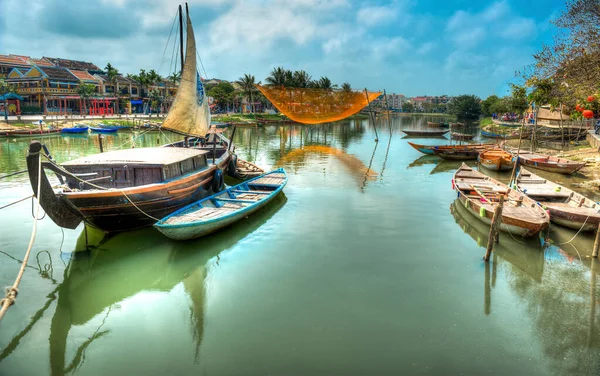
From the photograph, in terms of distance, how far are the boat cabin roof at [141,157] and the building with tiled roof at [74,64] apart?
3018 inches

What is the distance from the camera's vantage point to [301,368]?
22.2 feet

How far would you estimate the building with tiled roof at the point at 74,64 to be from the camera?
242 ft

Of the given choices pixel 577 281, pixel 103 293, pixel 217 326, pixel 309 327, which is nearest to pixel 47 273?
pixel 103 293

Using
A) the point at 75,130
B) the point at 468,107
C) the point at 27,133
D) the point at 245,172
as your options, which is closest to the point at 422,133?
the point at 245,172

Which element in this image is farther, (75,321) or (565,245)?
(565,245)

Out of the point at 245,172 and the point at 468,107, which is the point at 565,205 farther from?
the point at 468,107

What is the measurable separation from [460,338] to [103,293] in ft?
28.2

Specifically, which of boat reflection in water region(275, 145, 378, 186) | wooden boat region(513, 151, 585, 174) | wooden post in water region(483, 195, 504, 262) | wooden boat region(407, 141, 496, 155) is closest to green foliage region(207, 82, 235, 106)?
boat reflection in water region(275, 145, 378, 186)

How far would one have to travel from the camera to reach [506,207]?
13.4 m

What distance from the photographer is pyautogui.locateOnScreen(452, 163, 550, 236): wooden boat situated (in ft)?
39.0

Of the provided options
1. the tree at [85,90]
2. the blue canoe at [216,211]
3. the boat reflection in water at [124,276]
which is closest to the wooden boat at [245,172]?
the blue canoe at [216,211]

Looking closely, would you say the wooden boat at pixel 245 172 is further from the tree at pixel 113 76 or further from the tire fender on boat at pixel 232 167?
the tree at pixel 113 76

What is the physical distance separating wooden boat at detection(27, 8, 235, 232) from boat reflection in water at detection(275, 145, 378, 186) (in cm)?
1123

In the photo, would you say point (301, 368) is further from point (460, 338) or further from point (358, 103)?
point (358, 103)
